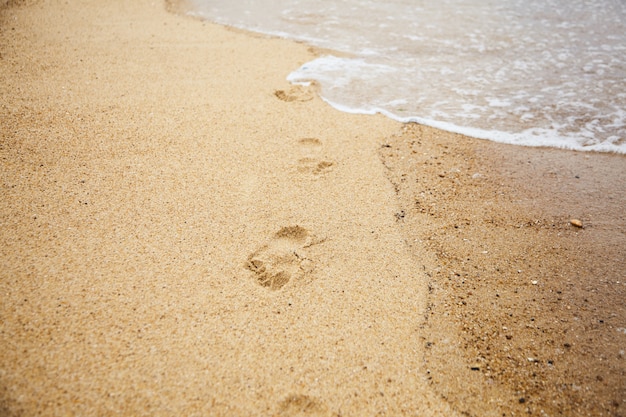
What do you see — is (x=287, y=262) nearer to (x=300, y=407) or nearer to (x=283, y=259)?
(x=283, y=259)

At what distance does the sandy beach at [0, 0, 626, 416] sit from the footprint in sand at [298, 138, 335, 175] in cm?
2

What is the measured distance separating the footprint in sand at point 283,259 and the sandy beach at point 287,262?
0.01 m

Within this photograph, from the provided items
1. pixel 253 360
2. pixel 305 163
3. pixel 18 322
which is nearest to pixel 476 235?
pixel 305 163

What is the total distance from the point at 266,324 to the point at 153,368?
485 mm

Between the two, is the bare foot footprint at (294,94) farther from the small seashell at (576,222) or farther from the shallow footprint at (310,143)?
the small seashell at (576,222)

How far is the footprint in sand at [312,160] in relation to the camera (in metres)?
2.58

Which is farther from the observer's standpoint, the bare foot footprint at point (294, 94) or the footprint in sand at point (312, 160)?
the bare foot footprint at point (294, 94)

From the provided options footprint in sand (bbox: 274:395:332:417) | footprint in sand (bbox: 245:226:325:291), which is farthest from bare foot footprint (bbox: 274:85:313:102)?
footprint in sand (bbox: 274:395:332:417)

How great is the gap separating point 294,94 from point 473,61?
2324 mm

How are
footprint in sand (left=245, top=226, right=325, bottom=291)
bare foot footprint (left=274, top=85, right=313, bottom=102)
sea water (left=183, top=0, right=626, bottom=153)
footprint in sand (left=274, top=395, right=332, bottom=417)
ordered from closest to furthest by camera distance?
footprint in sand (left=274, top=395, right=332, bottom=417), footprint in sand (left=245, top=226, right=325, bottom=291), sea water (left=183, top=0, right=626, bottom=153), bare foot footprint (left=274, top=85, right=313, bottom=102)

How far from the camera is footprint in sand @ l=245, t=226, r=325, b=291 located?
186 centimetres

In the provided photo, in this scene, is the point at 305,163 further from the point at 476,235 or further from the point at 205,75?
the point at 205,75

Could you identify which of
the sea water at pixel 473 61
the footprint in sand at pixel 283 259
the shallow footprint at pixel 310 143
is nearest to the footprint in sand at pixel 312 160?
the shallow footprint at pixel 310 143

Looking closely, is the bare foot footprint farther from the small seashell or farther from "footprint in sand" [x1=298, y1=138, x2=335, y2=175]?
the small seashell
